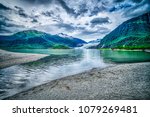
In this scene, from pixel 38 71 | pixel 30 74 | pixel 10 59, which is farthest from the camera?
pixel 10 59

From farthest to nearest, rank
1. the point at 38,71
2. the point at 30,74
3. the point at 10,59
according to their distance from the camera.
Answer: the point at 10,59 → the point at 38,71 → the point at 30,74

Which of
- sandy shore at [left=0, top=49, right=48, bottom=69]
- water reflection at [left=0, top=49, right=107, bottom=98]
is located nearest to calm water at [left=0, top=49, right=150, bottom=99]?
water reflection at [left=0, top=49, right=107, bottom=98]

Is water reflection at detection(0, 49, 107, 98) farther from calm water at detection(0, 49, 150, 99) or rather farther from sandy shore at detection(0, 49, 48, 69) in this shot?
sandy shore at detection(0, 49, 48, 69)

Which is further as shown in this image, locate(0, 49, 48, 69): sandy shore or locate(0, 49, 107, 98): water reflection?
locate(0, 49, 48, 69): sandy shore

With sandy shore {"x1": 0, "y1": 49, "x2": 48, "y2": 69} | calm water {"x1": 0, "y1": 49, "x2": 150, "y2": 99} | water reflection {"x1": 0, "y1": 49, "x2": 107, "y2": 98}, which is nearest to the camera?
water reflection {"x1": 0, "y1": 49, "x2": 107, "y2": 98}

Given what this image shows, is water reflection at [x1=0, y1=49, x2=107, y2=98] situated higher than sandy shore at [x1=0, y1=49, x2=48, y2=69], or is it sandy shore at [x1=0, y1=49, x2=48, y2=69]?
sandy shore at [x1=0, y1=49, x2=48, y2=69]

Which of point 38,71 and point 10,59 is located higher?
point 10,59

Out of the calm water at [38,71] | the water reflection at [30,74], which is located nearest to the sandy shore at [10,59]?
the calm water at [38,71]

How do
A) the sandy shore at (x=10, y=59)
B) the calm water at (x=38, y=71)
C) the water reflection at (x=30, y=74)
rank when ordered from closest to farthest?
the water reflection at (x=30, y=74), the calm water at (x=38, y=71), the sandy shore at (x=10, y=59)

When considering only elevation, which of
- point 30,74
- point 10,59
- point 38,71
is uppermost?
point 10,59

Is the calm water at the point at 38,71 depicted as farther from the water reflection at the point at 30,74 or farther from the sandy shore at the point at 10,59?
the sandy shore at the point at 10,59

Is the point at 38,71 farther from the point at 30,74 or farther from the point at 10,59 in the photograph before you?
the point at 10,59

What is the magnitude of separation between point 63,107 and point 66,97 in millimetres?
1899

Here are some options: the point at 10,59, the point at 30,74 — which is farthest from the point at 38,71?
the point at 10,59
